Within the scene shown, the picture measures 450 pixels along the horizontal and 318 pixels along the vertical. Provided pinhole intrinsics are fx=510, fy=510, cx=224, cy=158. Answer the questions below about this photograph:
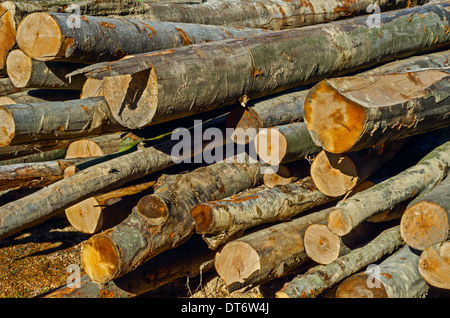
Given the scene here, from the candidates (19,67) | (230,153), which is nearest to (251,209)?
(230,153)

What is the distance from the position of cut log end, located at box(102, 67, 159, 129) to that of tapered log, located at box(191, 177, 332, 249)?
905 millimetres

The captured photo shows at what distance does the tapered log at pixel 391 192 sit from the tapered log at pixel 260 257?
0.54m

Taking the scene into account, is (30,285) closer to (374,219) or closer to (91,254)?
(91,254)

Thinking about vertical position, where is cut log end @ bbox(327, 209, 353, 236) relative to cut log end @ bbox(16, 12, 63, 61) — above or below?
below

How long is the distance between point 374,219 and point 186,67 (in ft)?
7.32

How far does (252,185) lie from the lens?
17.1ft

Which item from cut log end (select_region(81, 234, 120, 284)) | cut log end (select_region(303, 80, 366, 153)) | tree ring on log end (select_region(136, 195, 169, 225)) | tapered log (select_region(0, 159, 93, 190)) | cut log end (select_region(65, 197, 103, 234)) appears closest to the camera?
cut log end (select_region(303, 80, 366, 153))

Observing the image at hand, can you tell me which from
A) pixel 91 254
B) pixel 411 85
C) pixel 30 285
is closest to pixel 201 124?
pixel 91 254

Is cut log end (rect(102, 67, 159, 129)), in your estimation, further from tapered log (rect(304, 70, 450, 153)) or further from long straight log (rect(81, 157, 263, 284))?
tapered log (rect(304, 70, 450, 153))

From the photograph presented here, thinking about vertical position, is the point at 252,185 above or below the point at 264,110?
below

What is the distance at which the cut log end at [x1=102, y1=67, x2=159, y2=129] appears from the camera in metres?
4.09

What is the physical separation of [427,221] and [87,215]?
3.12 metres

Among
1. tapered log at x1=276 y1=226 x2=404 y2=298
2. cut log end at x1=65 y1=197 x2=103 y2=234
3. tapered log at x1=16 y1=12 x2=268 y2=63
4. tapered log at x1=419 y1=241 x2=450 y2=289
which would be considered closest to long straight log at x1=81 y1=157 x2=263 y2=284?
cut log end at x1=65 y1=197 x2=103 y2=234

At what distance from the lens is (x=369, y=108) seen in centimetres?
378
